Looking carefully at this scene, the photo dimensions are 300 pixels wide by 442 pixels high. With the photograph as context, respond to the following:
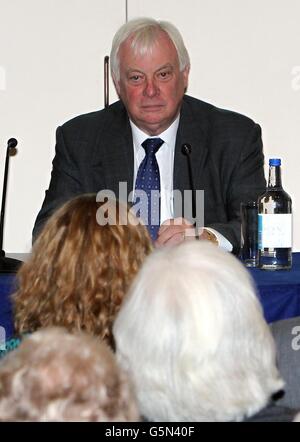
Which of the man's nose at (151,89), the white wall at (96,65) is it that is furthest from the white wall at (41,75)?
the man's nose at (151,89)

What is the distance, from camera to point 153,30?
332 centimetres

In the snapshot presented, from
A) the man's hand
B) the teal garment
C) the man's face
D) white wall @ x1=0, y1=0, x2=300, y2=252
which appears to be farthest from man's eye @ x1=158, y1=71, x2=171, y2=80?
the teal garment

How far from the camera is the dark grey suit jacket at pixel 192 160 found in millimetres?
3299

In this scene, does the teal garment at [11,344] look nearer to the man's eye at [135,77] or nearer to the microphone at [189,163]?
the microphone at [189,163]

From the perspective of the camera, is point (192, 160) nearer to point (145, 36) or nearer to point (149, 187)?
point (149, 187)

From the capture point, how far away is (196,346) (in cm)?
142

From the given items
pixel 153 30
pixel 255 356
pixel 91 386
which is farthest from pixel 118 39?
pixel 91 386

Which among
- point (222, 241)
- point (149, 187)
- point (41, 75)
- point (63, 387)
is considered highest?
point (41, 75)

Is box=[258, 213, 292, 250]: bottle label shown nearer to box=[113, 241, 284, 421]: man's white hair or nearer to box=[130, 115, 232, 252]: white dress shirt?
box=[130, 115, 232, 252]: white dress shirt

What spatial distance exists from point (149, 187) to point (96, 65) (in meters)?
1.05

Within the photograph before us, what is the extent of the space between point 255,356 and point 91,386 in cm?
36

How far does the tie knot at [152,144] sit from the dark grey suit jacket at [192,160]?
0.19ft

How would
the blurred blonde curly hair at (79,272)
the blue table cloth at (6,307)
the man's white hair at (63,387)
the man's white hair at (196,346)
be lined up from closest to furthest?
the man's white hair at (63,387)
the man's white hair at (196,346)
the blurred blonde curly hair at (79,272)
the blue table cloth at (6,307)

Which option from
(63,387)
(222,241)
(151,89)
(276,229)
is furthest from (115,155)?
(63,387)
